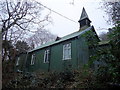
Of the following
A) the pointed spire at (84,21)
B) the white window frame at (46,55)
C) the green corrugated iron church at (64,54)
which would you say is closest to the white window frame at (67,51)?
the green corrugated iron church at (64,54)

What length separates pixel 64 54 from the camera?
581 inches

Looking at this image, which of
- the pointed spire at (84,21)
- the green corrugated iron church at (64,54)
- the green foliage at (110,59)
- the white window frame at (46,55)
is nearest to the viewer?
the green foliage at (110,59)

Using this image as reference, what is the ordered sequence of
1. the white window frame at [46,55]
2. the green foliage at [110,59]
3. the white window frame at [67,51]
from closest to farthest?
the green foliage at [110,59] < the white window frame at [67,51] < the white window frame at [46,55]

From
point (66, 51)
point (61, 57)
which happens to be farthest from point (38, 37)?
point (66, 51)

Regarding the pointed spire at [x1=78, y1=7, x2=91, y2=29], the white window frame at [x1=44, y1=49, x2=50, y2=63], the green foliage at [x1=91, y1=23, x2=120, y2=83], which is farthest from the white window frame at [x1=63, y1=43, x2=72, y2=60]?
the green foliage at [x1=91, y1=23, x2=120, y2=83]

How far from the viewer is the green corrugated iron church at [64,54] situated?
13602 millimetres

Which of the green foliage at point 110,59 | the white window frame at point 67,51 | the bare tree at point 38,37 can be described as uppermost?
the bare tree at point 38,37

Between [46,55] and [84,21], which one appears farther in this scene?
[84,21]

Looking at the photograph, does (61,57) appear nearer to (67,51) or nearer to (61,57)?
(61,57)

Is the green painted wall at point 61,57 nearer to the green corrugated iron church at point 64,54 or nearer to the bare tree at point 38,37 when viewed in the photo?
the green corrugated iron church at point 64,54

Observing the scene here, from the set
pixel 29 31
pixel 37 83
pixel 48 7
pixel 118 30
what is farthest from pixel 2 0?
pixel 118 30

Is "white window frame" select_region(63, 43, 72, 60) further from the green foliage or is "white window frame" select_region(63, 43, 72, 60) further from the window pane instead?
the green foliage

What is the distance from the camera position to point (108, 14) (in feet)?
33.4

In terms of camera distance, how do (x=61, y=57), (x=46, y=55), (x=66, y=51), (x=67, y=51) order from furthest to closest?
(x=46, y=55) → (x=61, y=57) → (x=66, y=51) → (x=67, y=51)
